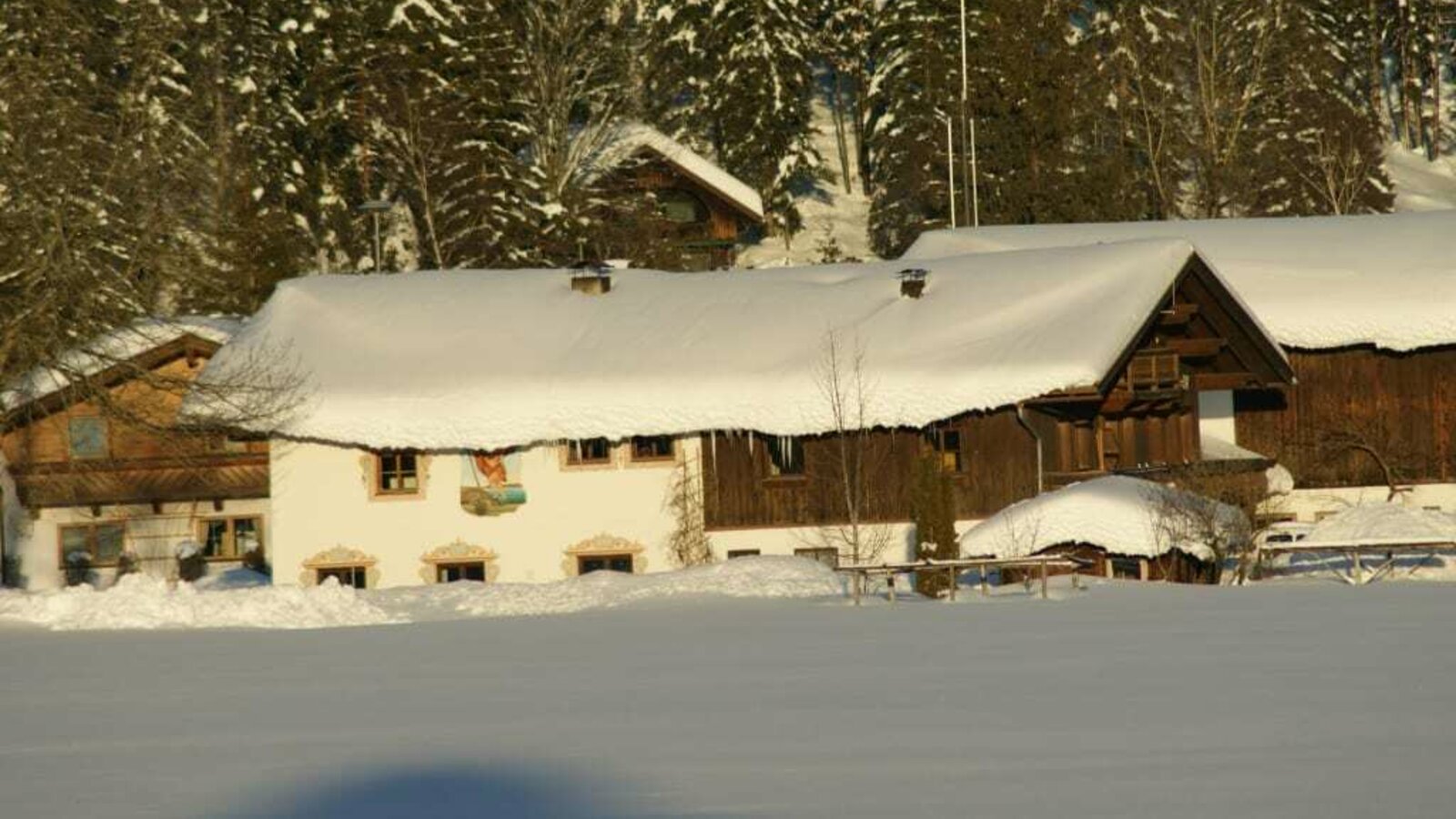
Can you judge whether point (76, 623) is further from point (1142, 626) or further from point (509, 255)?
point (509, 255)

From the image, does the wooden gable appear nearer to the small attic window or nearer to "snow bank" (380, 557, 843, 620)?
"snow bank" (380, 557, 843, 620)

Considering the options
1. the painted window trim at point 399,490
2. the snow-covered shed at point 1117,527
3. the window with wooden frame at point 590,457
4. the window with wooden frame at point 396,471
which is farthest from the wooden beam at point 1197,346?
the window with wooden frame at point 396,471

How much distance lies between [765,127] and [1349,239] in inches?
1415

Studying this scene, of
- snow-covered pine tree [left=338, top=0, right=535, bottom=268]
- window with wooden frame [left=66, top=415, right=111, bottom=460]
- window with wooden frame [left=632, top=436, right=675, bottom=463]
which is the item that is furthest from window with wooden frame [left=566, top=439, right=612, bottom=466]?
snow-covered pine tree [left=338, top=0, right=535, bottom=268]

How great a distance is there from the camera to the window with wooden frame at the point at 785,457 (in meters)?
40.8

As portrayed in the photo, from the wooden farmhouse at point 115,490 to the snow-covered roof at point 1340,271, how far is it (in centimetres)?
1535

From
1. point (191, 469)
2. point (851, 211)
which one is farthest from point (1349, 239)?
point (851, 211)

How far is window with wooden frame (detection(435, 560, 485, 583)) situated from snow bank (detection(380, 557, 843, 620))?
709 centimetres

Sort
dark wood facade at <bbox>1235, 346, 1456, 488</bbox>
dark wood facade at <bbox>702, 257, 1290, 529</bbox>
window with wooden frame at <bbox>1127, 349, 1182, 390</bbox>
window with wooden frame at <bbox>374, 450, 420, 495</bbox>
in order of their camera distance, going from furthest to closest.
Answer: dark wood facade at <bbox>1235, 346, 1456, 488</bbox> < window with wooden frame at <bbox>374, 450, 420, 495</bbox> < window with wooden frame at <bbox>1127, 349, 1182, 390</bbox> < dark wood facade at <bbox>702, 257, 1290, 529</bbox>

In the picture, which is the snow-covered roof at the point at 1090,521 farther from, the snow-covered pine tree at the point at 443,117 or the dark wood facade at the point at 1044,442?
the snow-covered pine tree at the point at 443,117

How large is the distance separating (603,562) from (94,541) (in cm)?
1327

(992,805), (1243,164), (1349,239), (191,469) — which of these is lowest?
(992,805)

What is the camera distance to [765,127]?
8012cm

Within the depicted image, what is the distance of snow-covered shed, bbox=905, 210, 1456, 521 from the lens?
142 feet
